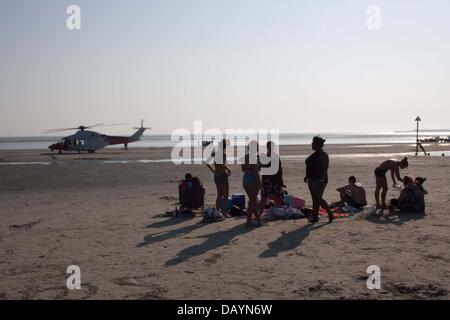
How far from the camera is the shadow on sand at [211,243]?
7.17m

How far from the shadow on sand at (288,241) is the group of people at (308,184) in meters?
0.90

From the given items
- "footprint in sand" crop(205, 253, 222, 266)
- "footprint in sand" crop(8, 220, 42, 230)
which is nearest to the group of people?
"footprint in sand" crop(205, 253, 222, 266)

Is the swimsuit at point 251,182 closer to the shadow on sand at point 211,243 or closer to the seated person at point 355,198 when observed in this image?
the shadow on sand at point 211,243

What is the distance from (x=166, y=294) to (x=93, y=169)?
21032mm

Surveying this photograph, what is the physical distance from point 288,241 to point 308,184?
7.00 ft

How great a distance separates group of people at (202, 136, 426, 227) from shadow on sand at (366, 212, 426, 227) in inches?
12.4

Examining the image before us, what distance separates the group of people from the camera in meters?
9.48

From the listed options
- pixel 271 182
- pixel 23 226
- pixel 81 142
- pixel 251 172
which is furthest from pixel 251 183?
pixel 81 142

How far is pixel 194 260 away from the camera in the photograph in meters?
7.02

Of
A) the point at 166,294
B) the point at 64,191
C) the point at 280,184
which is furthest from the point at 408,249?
the point at 64,191

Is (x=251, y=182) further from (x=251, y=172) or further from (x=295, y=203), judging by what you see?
(x=295, y=203)

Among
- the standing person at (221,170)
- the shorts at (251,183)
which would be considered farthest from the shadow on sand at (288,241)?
the standing person at (221,170)

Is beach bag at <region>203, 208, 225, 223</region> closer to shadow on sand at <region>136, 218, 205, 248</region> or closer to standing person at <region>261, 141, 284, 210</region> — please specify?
shadow on sand at <region>136, 218, 205, 248</region>
